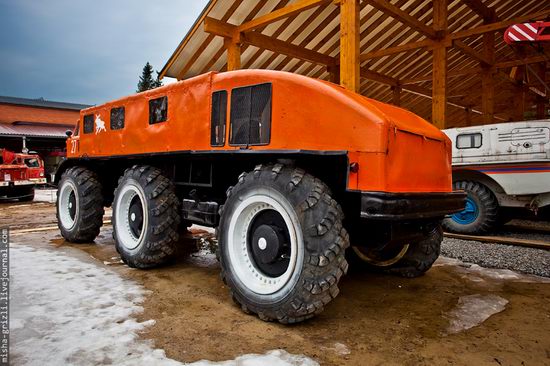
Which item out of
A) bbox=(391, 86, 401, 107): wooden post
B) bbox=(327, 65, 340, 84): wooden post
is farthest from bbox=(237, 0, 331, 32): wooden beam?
bbox=(391, 86, 401, 107): wooden post

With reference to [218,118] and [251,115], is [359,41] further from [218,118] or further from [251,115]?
[251,115]

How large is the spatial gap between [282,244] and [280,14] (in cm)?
677

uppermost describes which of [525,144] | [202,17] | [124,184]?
[202,17]

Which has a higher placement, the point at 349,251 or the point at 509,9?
the point at 509,9

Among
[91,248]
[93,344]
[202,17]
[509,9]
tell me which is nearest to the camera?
[93,344]

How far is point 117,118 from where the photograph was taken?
5723 mm

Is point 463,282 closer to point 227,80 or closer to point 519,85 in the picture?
point 227,80

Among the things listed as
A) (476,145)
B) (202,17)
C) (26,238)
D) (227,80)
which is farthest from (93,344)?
(202,17)

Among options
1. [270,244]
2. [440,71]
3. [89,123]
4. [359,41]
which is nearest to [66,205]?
[89,123]

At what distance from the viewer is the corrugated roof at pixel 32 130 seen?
2885cm

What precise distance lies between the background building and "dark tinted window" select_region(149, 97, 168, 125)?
29255mm

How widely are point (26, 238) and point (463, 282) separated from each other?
737 centimetres

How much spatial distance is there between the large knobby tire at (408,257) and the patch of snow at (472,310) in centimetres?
69

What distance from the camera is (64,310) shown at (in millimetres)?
3451
